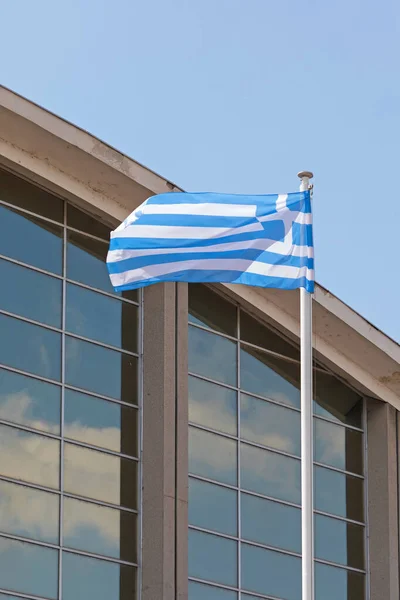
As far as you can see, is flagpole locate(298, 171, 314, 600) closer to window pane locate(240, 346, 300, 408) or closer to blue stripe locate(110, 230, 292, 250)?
blue stripe locate(110, 230, 292, 250)

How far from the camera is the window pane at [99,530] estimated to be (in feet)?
71.3

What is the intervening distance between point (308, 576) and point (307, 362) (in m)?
2.02

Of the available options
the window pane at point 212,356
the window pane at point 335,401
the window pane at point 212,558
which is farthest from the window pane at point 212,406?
the window pane at point 335,401

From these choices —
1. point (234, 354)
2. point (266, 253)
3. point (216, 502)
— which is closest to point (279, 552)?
point (216, 502)

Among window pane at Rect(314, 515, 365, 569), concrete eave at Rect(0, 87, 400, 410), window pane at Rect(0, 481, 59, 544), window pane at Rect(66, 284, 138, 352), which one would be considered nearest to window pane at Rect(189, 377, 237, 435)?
window pane at Rect(66, 284, 138, 352)

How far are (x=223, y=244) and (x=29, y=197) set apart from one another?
300 inches

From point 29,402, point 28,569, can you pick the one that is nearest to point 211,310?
point 29,402

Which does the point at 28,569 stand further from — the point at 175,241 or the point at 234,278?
the point at 234,278

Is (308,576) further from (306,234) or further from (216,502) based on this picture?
(216,502)

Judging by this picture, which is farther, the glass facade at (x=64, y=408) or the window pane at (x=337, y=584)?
the window pane at (x=337, y=584)

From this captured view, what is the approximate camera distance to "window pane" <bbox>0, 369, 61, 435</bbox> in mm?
21453

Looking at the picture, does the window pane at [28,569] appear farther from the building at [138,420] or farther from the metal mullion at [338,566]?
the metal mullion at [338,566]

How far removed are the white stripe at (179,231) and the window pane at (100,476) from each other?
661 centimetres

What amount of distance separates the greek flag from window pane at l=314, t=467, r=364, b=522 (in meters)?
10.7
